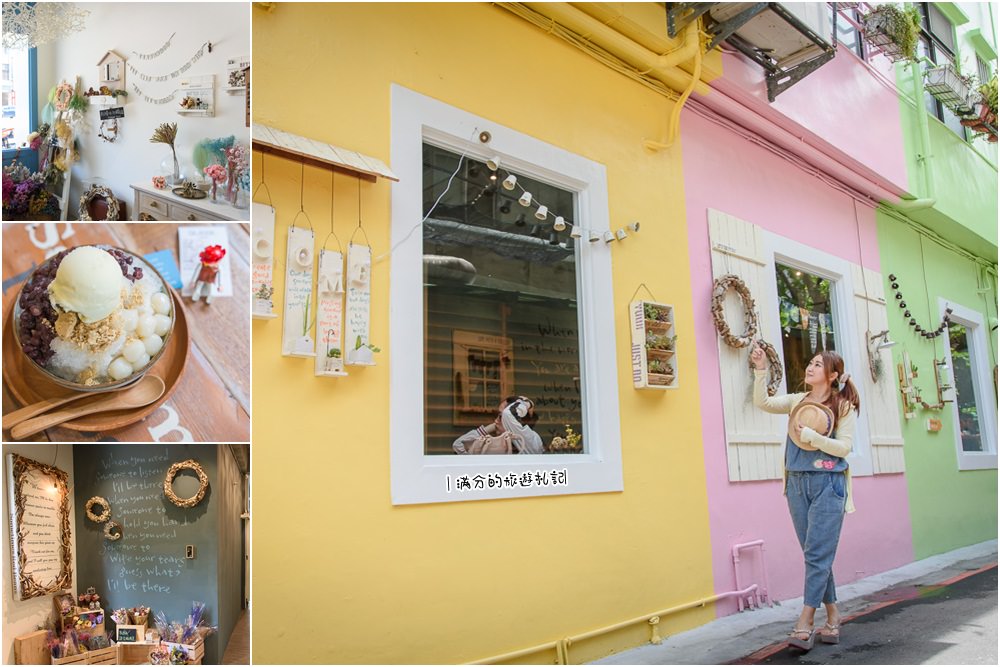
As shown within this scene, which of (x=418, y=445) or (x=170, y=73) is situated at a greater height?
(x=170, y=73)

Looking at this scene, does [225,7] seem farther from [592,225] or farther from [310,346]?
[592,225]

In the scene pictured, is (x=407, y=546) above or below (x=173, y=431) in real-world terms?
below

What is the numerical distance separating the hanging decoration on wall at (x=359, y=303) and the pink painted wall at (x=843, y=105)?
11.1 ft

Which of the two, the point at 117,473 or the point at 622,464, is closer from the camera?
the point at 117,473

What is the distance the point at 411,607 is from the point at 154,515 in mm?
1320

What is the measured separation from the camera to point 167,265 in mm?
2547

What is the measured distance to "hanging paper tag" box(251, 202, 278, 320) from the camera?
3369 mm

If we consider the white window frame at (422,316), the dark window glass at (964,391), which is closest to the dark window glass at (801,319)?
the white window frame at (422,316)

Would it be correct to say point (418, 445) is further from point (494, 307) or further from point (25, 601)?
point (25, 601)

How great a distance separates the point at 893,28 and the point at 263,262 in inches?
277

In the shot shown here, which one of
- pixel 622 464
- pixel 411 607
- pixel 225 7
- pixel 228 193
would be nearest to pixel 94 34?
pixel 225 7

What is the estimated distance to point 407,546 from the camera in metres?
3.76

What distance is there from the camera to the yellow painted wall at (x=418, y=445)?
344 cm

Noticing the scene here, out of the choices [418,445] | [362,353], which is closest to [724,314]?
[418,445]
